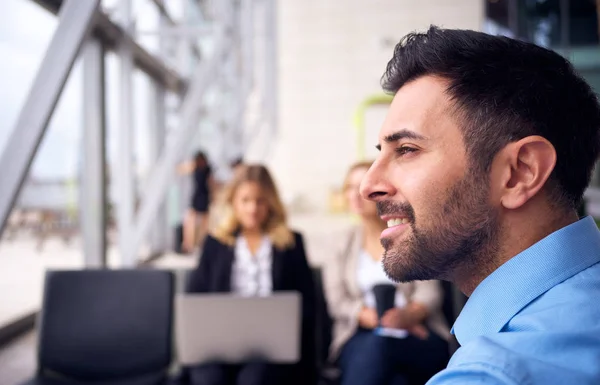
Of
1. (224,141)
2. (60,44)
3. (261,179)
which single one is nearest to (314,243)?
(224,141)

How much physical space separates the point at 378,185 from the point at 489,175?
169mm

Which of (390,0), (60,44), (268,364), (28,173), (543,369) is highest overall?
(390,0)

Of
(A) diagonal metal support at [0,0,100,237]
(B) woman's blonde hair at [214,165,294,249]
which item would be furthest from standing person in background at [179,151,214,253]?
(A) diagonal metal support at [0,0,100,237]

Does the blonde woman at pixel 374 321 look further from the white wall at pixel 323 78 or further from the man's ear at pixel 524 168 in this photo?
the white wall at pixel 323 78

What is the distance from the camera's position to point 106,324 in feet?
8.20

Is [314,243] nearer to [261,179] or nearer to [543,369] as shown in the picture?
[261,179]

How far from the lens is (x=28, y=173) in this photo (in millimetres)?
2133

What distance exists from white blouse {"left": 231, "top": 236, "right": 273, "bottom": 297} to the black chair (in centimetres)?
35

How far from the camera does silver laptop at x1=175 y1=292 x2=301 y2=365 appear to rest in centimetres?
199

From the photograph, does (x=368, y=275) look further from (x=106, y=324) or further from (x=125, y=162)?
(x=125, y=162)

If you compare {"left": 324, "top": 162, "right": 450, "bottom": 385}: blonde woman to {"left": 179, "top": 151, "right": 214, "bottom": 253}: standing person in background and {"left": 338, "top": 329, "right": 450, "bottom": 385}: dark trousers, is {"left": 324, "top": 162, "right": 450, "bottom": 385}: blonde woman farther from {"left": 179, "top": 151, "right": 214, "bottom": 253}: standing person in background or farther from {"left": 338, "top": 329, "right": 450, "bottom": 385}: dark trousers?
{"left": 179, "top": 151, "right": 214, "bottom": 253}: standing person in background

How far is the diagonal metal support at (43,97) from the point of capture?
208 centimetres

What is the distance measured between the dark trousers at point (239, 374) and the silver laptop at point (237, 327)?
188mm

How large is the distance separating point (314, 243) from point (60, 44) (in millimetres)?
7051
